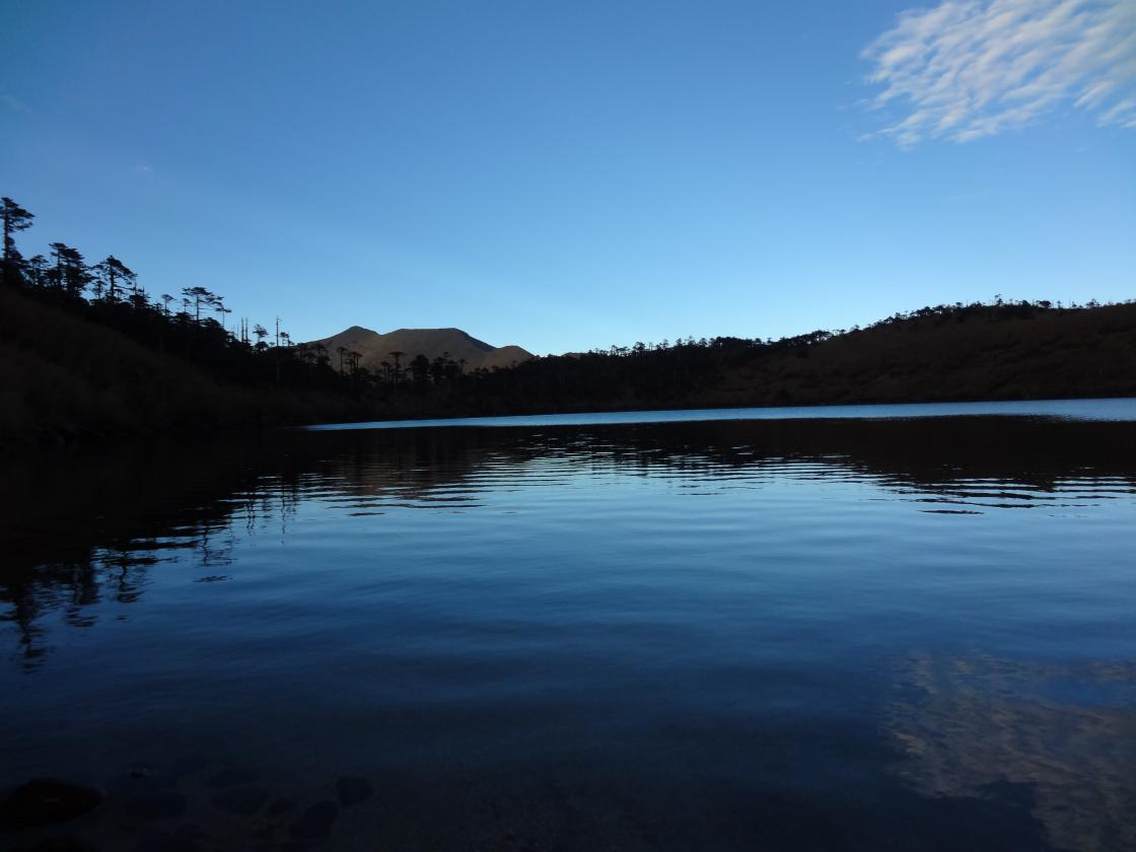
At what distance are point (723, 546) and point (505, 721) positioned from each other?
399 inches

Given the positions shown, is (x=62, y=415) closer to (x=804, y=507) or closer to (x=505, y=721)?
(x=804, y=507)

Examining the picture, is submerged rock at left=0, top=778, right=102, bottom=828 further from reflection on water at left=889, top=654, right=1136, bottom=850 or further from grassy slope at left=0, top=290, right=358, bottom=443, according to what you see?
grassy slope at left=0, top=290, right=358, bottom=443

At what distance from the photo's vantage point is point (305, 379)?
193 metres

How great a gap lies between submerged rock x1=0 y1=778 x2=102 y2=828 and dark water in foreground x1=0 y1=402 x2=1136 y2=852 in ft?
0.52

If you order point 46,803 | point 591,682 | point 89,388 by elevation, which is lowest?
point 591,682

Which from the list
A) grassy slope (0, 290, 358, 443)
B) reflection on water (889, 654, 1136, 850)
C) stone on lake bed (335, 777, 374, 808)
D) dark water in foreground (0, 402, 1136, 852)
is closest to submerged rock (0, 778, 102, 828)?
dark water in foreground (0, 402, 1136, 852)

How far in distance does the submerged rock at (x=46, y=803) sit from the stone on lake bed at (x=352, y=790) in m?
1.77

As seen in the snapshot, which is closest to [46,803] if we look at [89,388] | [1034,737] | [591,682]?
[591,682]

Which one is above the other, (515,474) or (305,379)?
(305,379)

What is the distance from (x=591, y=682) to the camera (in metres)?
7.91

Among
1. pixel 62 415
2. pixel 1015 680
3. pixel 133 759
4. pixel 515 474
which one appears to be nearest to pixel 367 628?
pixel 133 759

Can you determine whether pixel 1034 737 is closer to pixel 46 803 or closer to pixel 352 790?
pixel 352 790

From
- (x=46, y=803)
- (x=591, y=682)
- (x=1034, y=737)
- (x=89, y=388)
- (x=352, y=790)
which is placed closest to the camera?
(x=46, y=803)

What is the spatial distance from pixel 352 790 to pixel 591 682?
2.95m
